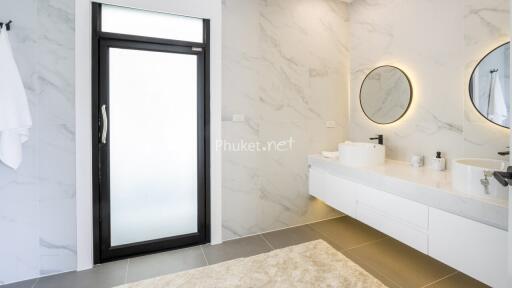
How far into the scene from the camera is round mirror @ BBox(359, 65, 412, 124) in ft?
8.63

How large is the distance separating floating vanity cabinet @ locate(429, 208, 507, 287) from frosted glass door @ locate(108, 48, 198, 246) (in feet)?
6.57

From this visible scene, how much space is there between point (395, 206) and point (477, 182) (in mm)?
578

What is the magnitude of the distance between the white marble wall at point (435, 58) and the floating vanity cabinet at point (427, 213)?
31 centimetres

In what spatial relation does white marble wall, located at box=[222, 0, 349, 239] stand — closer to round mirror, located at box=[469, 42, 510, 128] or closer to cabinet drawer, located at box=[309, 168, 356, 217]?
cabinet drawer, located at box=[309, 168, 356, 217]

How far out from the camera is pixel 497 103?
6.36 feet

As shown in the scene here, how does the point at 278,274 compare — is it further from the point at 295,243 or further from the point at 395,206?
the point at 395,206

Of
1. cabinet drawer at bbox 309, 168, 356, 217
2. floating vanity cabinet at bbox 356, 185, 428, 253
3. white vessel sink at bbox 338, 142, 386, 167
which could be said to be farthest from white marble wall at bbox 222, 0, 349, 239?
floating vanity cabinet at bbox 356, 185, 428, 253

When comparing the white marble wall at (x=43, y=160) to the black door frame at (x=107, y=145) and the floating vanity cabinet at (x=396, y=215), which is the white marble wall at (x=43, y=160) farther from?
the floating vanity cabinet at (x=396, y=215)

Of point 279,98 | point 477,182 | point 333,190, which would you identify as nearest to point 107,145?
point 279,98

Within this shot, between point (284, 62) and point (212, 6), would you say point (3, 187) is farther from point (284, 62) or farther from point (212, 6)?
point (284, 62)

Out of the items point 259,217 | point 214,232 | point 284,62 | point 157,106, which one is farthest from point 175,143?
point 284,62

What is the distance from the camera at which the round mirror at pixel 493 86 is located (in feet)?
6.18

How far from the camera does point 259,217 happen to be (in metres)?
2.82

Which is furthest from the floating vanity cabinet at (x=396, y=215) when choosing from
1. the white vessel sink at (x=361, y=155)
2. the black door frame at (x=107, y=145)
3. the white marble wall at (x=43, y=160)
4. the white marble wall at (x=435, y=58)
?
the white marble wall at (x=43, y=160)
